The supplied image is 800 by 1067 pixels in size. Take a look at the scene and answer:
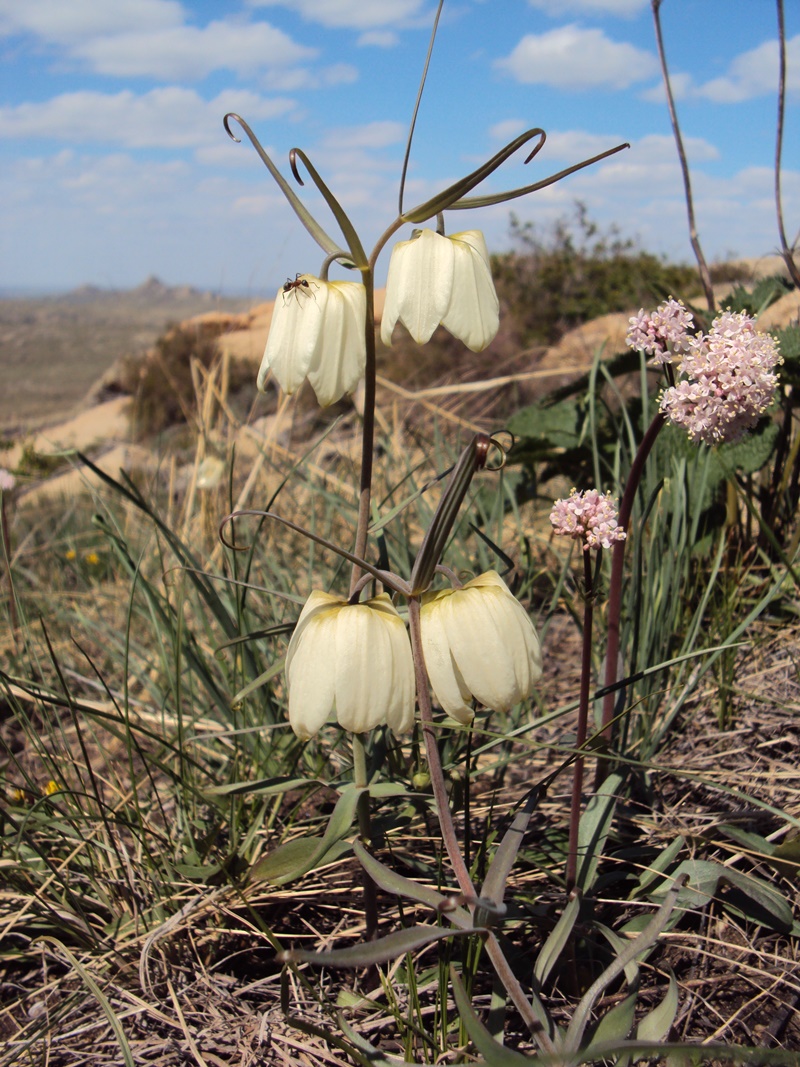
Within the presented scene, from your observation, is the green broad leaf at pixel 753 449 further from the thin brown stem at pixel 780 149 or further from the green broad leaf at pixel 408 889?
the green broad leaf at pixel 408 889

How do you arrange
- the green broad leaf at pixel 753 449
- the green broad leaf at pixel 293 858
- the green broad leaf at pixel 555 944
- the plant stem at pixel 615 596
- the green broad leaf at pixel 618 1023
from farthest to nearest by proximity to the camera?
the green broad leaf at pixel 753 449
the plant stem at pixel 615 596
the green broad leaf at pixel 293 858
the green broad leaf at pixel 555 944
the green broad leaf at pixel 618 1023

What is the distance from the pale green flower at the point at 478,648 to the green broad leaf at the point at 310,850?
224 millimetres

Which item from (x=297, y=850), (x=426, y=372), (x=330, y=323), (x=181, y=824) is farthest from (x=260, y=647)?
(x=426, y=372)

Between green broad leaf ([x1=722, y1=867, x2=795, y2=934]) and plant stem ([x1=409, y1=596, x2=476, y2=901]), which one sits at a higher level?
plant stem ([x1=409, y1=596, x2=476, y2=901])

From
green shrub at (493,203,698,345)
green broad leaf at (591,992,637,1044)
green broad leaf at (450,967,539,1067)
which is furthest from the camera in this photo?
green shrub at (493,203,698,345)

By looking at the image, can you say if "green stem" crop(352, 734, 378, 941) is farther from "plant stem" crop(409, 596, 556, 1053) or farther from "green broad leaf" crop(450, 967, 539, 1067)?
"green broad leaf" crop(450, 967, 539, 1067)

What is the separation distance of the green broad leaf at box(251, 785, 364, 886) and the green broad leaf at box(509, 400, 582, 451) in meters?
1.21

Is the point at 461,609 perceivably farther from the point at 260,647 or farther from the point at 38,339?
the point at 38,339

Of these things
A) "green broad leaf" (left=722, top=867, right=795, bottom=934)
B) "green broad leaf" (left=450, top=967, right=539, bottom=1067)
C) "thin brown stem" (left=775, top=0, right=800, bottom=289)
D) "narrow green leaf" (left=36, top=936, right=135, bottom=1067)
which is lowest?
"narrow green leaf" (left=36, top=936, right=135, bottom=1067)

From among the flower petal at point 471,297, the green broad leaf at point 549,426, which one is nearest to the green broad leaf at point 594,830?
the flower petal at point 471,297

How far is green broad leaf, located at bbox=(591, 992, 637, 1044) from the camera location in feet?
2.57

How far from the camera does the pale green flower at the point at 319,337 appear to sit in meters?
0.95

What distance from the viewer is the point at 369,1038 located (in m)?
1.03

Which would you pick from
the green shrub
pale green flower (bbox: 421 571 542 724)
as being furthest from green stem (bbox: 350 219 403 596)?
the green shrub
